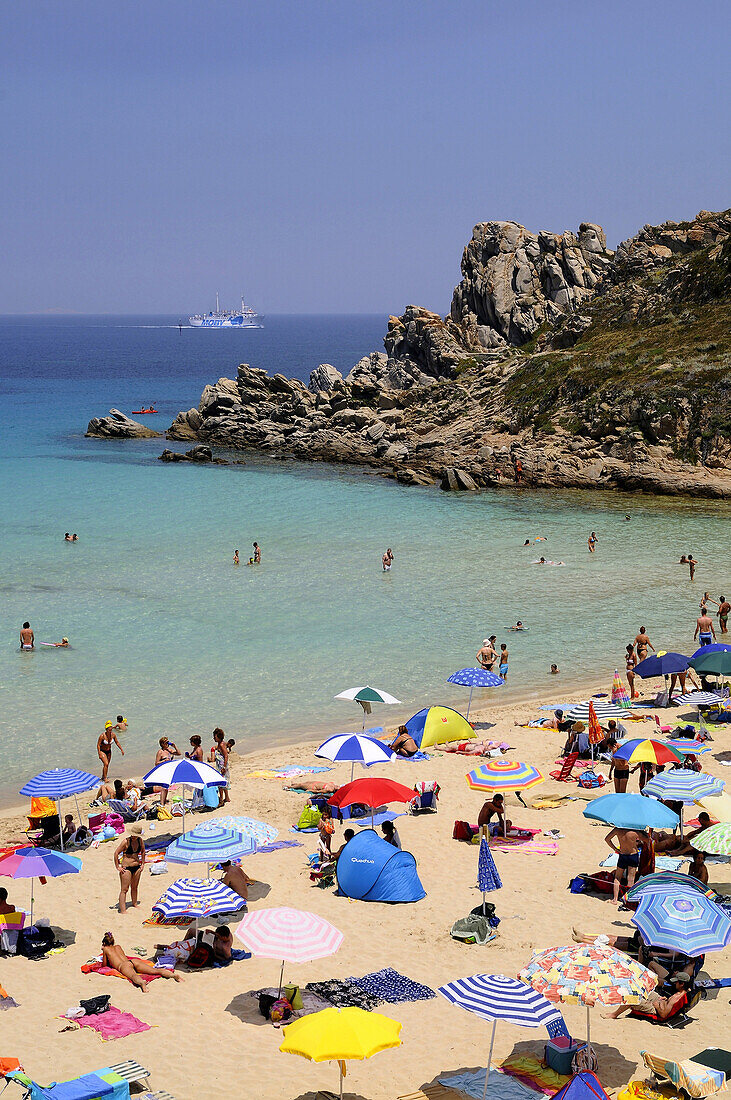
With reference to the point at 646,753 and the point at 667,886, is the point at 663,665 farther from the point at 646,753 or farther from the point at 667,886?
the point at 667,886

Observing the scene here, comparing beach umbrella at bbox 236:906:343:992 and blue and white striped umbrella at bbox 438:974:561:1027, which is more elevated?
blue and white striped umbrella at bbox 438:974:561:1027

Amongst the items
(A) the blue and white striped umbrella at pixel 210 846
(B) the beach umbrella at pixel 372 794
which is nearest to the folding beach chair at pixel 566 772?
(B) the beach umbrella at pixel 372 794

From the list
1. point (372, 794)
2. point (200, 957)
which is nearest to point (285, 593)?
point (372, 794)

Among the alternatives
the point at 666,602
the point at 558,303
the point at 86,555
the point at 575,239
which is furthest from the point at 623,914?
the point at 575,239

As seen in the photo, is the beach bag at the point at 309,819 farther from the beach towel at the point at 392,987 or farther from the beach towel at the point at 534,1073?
the beach towel at the point at 534,1073

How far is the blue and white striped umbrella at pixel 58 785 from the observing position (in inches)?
653

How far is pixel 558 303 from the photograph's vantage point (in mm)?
89000

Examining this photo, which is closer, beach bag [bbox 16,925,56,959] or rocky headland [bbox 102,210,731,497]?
beach bag [bbox 16,925,56,959]

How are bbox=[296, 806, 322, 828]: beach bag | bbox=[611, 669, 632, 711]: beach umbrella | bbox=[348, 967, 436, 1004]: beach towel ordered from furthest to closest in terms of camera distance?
bbox=[611, 669, 632, 711]: beach umbrella < bbox=[296, 806, 322, 828]: beach bag < bbox=[348, 967, 436, 1004]: beach towel

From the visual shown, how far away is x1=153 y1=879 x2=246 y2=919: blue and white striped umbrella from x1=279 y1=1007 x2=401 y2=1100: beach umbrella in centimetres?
366

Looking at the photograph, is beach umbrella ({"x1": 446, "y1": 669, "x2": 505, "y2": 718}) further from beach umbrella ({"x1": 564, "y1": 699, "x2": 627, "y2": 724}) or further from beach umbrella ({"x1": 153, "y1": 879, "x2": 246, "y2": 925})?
beach umbrella ({"x1": 153, "y1": 879, "x2": 246, "y2": 925})

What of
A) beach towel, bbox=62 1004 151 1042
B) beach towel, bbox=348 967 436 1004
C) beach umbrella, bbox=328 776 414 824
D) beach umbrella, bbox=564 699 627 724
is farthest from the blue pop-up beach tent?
beach umbrella, bbox=564 699 627 724

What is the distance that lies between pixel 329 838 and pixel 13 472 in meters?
50.1

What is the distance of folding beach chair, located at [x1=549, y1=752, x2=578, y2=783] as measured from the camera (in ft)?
61.8
